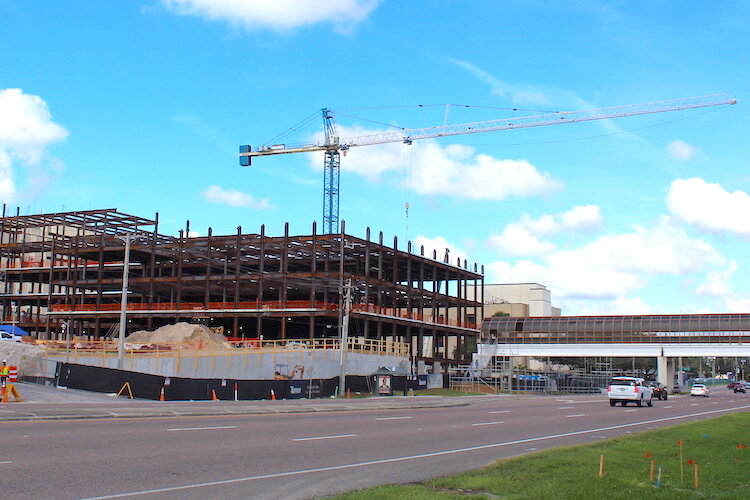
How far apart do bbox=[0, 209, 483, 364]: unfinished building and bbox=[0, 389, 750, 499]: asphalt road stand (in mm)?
51242

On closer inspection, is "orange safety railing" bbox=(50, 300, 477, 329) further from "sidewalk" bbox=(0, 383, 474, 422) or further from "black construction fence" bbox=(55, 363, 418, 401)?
"sidewalk" bbox=(0, 383, 474, 422)

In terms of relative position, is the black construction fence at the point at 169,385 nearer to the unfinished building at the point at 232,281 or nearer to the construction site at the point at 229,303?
the construction site at the point at 229,303

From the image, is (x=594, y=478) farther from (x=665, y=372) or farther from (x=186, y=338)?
(x=665, y=372)

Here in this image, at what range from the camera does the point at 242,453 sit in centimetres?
1578

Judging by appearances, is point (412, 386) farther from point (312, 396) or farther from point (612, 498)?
point (612, 498)

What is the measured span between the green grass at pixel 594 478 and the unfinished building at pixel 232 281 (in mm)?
58145

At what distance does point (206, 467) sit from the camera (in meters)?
13.7

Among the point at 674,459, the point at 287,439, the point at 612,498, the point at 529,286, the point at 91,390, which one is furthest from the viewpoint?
the point at 529,286

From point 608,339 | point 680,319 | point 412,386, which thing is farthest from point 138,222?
point 680,319

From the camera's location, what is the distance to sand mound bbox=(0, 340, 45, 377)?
47.6 meters

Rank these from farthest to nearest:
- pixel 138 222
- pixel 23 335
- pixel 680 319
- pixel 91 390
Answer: pixel 138 222
pixel 680 319
pixel 23 335
pixel 91 390

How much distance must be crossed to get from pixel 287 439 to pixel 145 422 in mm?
5893

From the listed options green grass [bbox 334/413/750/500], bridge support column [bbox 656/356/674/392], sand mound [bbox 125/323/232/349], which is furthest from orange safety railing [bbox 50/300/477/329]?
green grass [bbox 334/413/750/500]

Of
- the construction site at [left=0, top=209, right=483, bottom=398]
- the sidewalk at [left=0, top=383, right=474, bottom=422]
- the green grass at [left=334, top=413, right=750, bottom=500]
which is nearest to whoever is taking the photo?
the green grass at [left=334, top=413, right=750, bottom=500]
